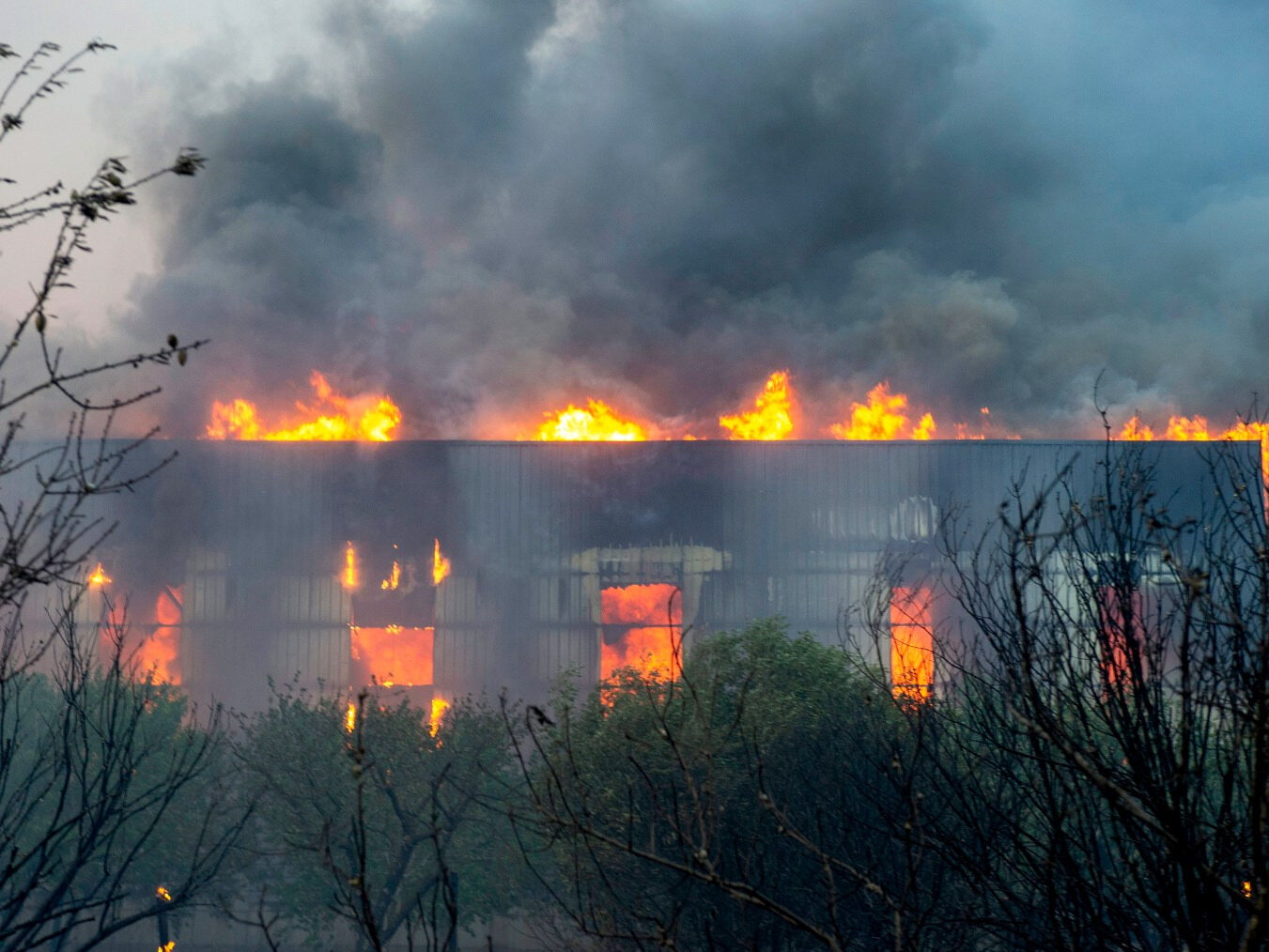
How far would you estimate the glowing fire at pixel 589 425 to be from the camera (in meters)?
56.0

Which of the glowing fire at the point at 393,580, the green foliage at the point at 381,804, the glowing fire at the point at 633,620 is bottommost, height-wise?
the green foliage at the point at 381,804

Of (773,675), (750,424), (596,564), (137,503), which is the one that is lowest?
(773,675)

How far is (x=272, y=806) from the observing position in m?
30.3

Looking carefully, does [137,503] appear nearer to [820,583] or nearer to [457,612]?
[457,612]

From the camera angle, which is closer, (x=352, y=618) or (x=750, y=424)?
(x=352, y=618)

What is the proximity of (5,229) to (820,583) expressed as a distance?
3803cm

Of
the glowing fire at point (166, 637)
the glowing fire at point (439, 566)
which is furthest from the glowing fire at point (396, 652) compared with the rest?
the glowing fire at point (166, 637)

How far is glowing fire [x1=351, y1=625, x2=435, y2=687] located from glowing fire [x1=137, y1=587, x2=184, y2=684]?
687 cm

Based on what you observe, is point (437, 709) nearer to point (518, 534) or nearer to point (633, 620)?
point (518, 534)

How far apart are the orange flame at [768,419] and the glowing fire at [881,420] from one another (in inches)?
121

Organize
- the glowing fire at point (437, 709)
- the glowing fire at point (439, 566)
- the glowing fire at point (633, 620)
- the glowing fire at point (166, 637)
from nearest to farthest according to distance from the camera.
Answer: the glowing fire at point (633, 620) < the glowing fire at point (437, 709) < the glowing fire at point (166, 637) < the glowing fire at point (439, 566)

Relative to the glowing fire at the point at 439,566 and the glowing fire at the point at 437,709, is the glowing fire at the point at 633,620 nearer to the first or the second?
the glowing fire at the point at 437,709

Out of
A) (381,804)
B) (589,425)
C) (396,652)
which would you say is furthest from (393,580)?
(589,425)

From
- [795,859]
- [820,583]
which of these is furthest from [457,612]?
[795,859]
